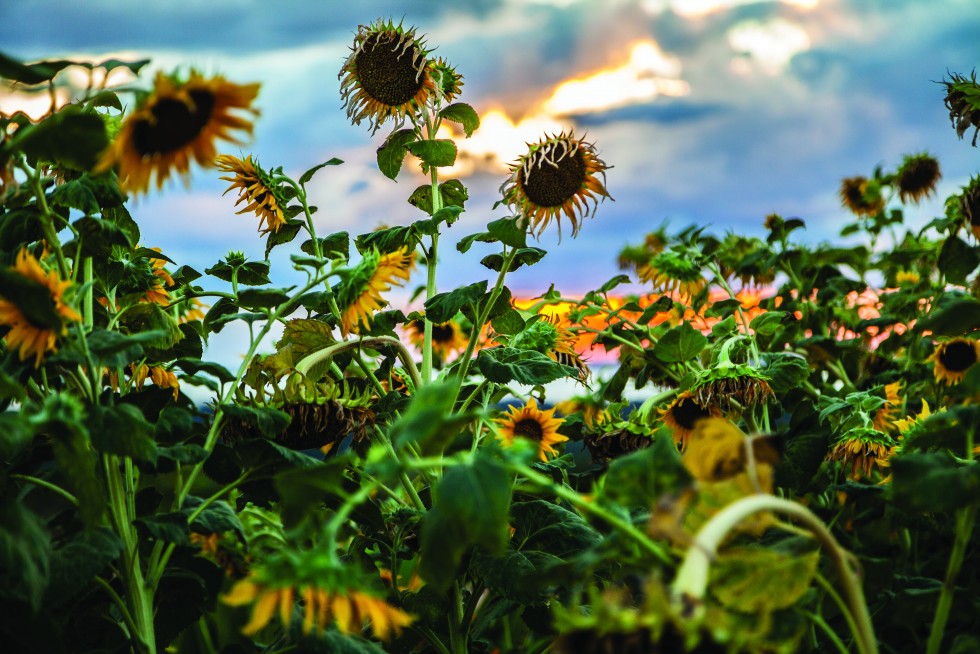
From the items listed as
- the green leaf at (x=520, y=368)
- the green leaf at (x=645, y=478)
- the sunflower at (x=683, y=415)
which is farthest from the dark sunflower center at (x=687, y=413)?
the green leaf at (x=645, y=478)

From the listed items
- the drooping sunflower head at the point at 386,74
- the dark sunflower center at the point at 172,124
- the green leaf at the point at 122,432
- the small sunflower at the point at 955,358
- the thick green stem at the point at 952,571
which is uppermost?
the drooping sunflower head at the point at 386,74

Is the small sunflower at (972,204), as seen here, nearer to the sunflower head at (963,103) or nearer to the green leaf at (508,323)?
the sunflower head at (963,103)

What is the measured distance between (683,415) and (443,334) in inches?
27.6

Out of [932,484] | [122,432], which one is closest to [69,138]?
[122,432]

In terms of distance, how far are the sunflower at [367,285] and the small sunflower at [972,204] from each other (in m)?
0.87

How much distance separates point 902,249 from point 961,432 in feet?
5.15

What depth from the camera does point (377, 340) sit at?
46.6 inches

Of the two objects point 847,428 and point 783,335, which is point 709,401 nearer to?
point 847,428

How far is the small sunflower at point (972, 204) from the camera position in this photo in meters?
1.28

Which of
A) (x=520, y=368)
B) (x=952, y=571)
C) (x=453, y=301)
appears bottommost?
(x=952, y=571)

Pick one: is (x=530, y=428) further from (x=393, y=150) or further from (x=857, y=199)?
(x=857, y=199)

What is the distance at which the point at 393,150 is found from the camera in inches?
54.9

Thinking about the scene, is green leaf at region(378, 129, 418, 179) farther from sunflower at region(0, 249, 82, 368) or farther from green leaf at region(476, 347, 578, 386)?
sunflower at region(0, 249, 82, 368)

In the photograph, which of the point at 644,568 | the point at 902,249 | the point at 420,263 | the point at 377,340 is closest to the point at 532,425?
the point at 420,263
